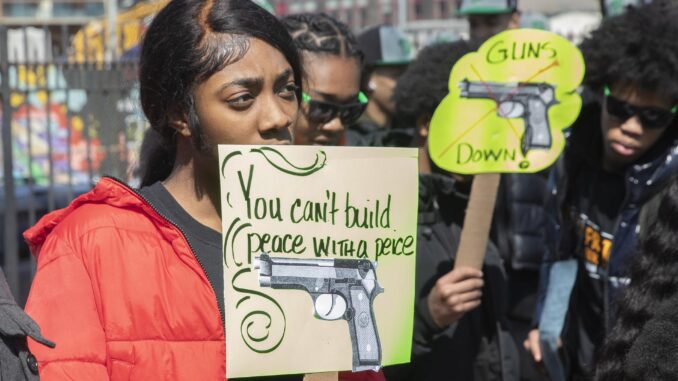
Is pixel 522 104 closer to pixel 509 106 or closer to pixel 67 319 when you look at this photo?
pixel 509 106

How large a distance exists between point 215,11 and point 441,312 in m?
1.18

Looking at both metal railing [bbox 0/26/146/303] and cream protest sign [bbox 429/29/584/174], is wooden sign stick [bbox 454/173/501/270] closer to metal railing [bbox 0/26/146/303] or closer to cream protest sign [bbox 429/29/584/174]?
cream protest sign [bbox 429/29/584/174]

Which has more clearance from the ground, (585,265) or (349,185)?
(349,185)

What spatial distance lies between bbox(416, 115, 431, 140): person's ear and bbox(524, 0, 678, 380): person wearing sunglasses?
0.59 m

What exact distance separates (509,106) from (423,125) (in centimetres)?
63

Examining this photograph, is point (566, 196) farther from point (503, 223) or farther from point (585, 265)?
point (503, 223)

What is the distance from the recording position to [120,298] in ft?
6.08

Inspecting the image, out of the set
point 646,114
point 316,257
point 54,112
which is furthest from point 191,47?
point 54,112

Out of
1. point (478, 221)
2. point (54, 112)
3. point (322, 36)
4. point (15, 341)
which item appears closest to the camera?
point (15, 341)

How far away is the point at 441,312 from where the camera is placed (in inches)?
114

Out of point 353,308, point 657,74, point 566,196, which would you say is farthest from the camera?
point 566,196

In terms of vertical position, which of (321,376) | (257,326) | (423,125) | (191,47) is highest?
(191,47)

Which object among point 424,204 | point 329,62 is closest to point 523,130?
point 424,204

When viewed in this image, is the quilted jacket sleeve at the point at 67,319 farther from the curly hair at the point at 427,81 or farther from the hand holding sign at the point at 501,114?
the curly hair at the point at 427,81
